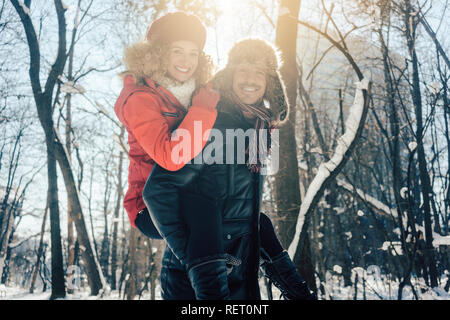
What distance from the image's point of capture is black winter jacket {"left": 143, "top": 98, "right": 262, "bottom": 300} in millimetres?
1042

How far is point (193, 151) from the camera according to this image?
1019 millimetres

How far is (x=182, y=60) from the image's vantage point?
1265 mm

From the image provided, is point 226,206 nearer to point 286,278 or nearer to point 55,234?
point 286,278

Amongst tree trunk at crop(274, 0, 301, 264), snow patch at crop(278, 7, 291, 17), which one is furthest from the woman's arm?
snow patch at crop(278, 7, 291, 17)

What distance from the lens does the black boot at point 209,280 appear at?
943 millimetres

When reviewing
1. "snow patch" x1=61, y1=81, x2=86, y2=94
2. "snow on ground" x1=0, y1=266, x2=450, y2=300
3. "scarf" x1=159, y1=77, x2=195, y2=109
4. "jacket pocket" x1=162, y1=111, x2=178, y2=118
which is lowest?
"snow on ground" x1=0, y1=266, x2=450, y2=300

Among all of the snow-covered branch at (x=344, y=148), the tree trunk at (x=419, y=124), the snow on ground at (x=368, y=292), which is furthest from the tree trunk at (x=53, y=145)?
the tree trunk at (x=419, y=124)

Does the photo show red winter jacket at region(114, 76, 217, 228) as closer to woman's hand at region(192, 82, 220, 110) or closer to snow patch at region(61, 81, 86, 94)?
woman's hand at region(192, 82, 220, 110)

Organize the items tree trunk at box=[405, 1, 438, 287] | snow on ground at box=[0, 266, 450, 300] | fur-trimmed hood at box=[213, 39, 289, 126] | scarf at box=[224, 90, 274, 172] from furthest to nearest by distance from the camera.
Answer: snow on ground at box=[0, 266, 450, 300]
tree trunk at box=[405, 1, 438, 287]
fur-trimmed hood at box=[213, 39, 289, 126]
scarf at box=[224, 90, 274, 172]

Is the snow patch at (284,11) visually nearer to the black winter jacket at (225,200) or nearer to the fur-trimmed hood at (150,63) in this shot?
the fur-trimmed hood at (150,63)

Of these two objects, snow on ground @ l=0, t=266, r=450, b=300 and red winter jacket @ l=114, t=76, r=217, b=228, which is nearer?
red winter jacket @ l=114, t=76, r=217, b=228

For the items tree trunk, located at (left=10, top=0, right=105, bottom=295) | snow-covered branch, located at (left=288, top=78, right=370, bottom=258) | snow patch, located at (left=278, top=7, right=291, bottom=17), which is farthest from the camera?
tree trunk, located at (left=10, top=0, right=105, bottom=295)

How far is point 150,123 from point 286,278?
0.92 m
